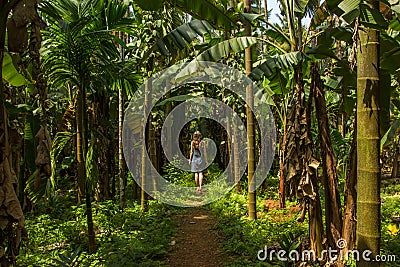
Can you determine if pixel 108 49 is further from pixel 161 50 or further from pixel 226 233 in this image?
pixel 226 233

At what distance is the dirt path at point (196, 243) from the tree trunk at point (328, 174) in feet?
5.71

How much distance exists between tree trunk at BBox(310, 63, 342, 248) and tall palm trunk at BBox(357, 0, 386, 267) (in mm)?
1963

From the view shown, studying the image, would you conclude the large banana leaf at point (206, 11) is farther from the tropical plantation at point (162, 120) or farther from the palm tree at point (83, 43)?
the palm tree at point (83, 43)

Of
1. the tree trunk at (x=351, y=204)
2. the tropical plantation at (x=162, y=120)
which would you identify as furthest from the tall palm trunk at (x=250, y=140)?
the tree trunk at (x=351, y=204)

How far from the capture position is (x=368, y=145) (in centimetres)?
245

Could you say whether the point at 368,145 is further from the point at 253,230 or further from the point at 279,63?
the point at 253,230

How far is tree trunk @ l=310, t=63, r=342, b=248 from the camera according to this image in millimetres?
4434

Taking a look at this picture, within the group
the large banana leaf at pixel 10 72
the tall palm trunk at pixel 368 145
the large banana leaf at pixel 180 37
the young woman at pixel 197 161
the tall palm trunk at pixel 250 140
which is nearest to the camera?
the tall palm trunk at pixel 368 145

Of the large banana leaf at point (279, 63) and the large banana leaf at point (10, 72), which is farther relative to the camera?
the large banana leaf at point (279, 63)

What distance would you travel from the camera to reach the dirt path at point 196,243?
226 inches

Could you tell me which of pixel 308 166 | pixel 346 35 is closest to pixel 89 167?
pixel 308 166

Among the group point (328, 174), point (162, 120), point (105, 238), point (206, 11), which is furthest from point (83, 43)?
point (162, 120)

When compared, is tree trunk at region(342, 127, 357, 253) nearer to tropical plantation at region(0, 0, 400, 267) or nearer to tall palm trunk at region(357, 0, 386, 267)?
tropical plantation at region(0, 0, 400, 267)

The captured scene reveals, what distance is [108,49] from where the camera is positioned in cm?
567
